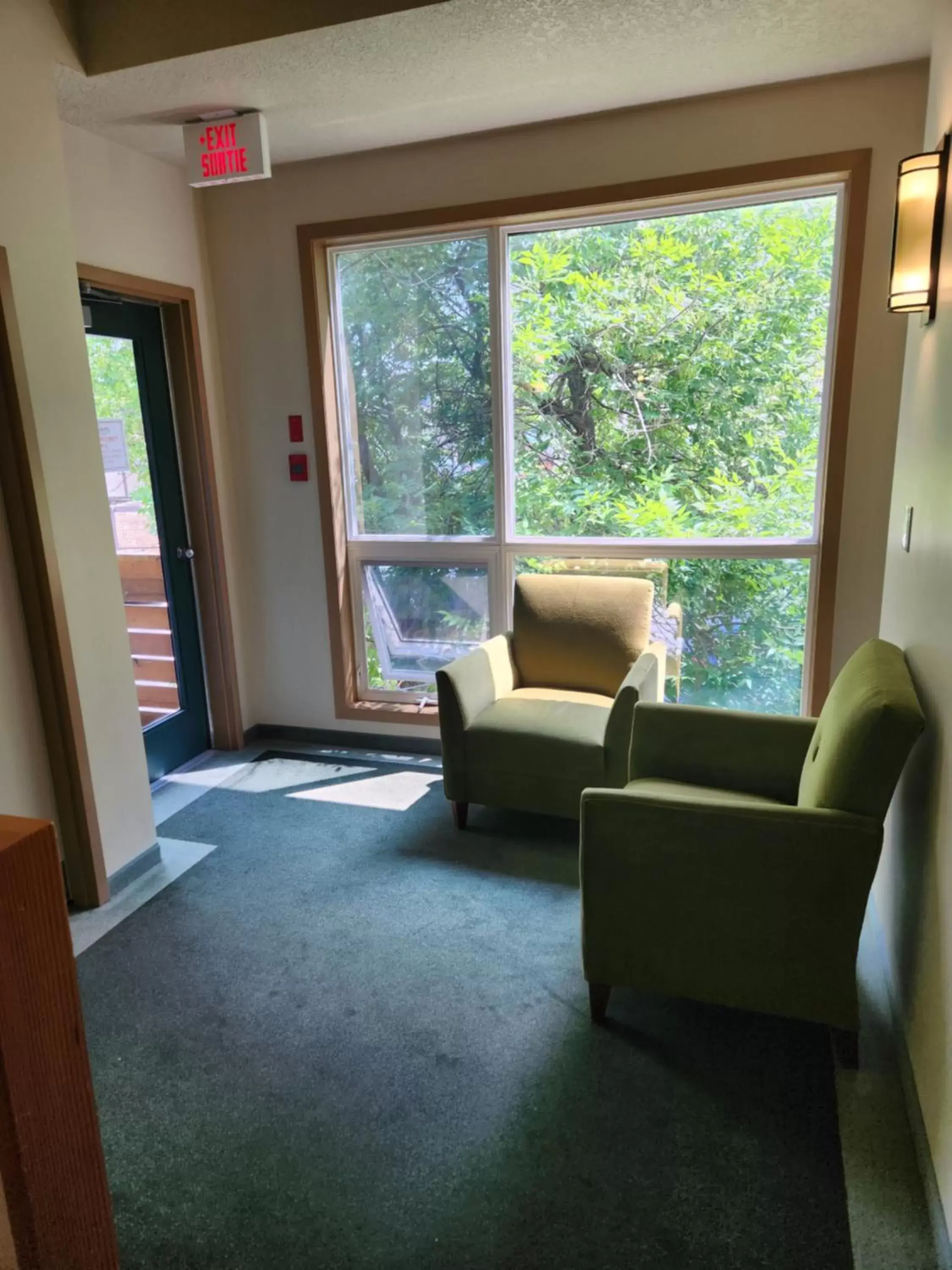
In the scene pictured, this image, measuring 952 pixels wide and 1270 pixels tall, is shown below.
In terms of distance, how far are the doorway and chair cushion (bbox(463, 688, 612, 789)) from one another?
4.73 ft

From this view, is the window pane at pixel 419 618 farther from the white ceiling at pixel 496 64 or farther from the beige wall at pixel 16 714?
the white ceiling at pixel 496 64

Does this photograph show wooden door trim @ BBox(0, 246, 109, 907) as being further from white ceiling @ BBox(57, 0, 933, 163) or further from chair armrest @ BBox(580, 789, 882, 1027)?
chair armrest @ BBox(580, 789, 882, 1027)

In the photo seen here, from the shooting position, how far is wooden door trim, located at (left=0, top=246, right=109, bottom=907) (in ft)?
7.30

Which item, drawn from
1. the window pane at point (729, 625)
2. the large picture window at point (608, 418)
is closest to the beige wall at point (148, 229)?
the large picture window at point (608, 418)

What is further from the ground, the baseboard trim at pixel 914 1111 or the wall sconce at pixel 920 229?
the wall sconce at pixel 920 229

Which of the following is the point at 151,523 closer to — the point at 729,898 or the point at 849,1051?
the point at 729,898

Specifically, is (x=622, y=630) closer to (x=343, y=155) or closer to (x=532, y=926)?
(x=532, y=926)

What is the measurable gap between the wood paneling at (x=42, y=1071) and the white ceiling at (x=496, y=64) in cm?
246

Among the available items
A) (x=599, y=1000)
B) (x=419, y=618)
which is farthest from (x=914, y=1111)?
(x=419, y=618)

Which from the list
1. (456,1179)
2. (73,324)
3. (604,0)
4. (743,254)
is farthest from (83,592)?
(743,254)

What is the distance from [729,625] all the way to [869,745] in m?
1.73

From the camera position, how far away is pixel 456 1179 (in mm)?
1598

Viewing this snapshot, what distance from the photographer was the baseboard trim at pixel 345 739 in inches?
149

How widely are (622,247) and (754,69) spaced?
0.72 m
